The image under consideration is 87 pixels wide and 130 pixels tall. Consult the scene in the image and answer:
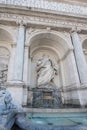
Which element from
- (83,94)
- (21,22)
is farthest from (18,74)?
(21,22)

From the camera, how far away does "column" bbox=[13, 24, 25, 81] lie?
6.52 m

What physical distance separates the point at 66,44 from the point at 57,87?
11.6 feet

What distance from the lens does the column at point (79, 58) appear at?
24.3 ft

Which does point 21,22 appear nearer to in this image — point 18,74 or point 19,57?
point 19,57

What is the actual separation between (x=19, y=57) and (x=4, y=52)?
2602 millimetres

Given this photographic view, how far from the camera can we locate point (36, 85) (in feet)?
29.3

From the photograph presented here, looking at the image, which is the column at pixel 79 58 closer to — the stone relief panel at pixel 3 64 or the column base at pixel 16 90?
the column base at pixel 16 90

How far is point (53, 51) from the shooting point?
10734 millimetres

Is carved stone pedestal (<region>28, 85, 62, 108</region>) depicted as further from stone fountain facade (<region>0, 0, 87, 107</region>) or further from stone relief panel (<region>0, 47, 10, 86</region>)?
stone relief panel (<region>0, 47, 10, 86</region>)

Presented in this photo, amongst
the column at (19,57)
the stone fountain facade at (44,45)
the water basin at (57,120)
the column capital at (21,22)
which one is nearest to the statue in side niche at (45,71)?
the stone fountain facade at (44,45)

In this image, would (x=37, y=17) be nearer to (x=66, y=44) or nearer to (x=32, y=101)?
(x=66, y=44)

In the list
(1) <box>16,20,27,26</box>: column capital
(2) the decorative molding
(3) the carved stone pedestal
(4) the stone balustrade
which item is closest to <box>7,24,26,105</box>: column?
(1) <box>16,20,27,26</box>: column capital

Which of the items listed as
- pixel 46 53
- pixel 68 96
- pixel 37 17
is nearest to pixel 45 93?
pixel 68 96

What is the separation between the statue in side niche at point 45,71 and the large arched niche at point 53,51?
1.83 feet
